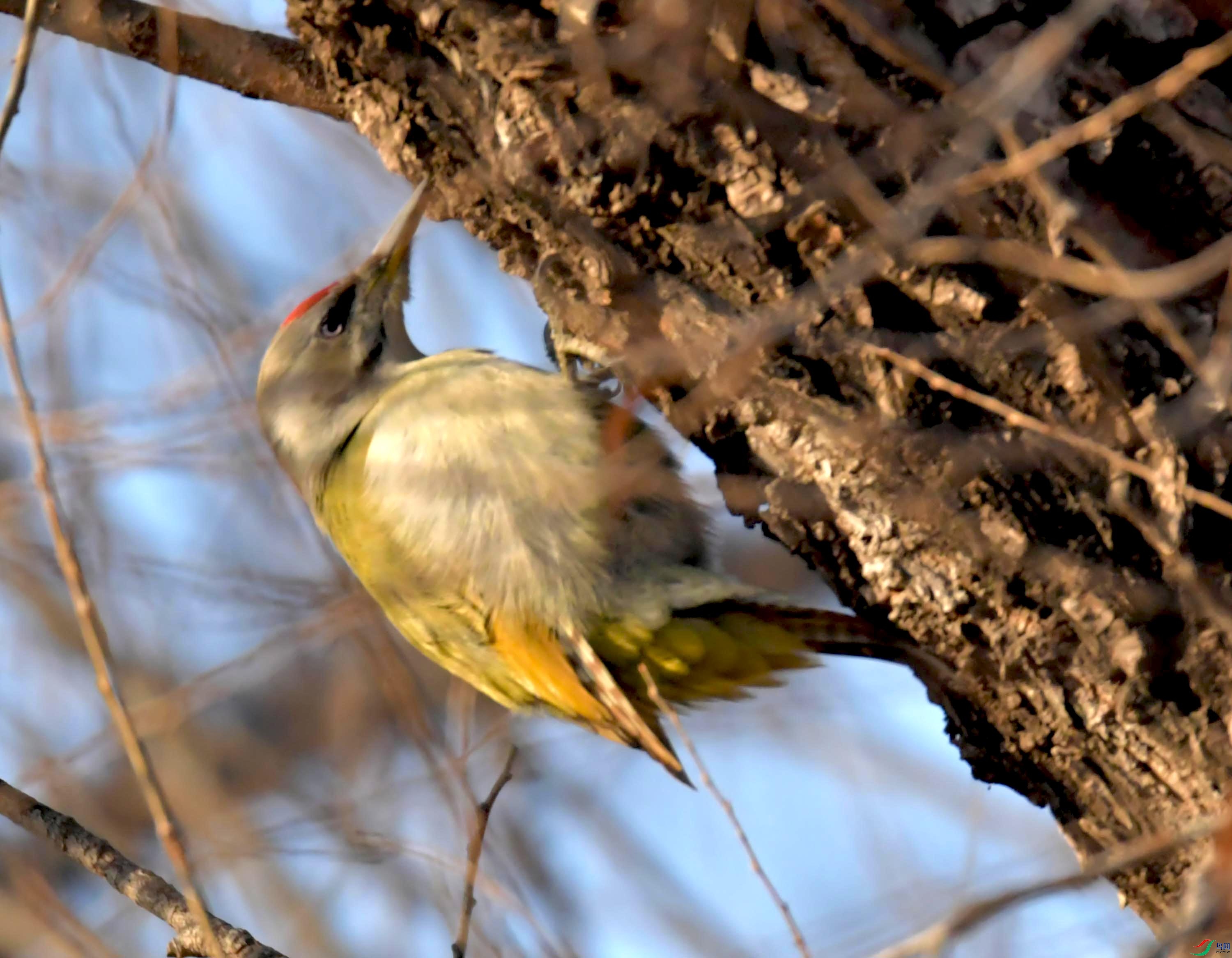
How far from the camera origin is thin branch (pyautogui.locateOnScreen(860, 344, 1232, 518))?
6.50ft

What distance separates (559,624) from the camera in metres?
2.98

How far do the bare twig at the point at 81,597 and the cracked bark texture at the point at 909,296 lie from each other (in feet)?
2.03

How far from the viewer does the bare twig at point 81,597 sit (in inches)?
68.9

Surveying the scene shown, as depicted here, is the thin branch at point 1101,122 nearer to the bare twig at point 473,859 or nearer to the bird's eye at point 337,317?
the bare twig at point 473,859

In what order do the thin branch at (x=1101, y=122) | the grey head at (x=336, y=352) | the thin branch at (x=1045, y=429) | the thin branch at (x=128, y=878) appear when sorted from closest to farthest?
the thin branch at (x=1101, y=122)
the thin branch at (x=1045, y=429)
the thin branch at (x=128, y=878)
the grey head at (x=336, y=352)

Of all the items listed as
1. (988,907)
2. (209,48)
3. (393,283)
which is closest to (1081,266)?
(988,907)

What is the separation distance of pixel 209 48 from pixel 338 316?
3.12 feet

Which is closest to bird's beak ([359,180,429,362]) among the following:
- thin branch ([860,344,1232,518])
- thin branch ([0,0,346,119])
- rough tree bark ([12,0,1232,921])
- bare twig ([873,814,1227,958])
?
thin branch ([0,0,346,119])

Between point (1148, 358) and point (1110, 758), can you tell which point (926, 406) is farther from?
point (1110, 758)

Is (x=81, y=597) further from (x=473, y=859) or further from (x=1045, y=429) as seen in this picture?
(x=1045, y=429)

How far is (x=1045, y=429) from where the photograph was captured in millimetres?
1996

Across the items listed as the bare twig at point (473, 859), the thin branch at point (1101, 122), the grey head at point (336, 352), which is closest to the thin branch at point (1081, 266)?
the thin branch at point (1101, 122)

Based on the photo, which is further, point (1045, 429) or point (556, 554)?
point (556, 554)

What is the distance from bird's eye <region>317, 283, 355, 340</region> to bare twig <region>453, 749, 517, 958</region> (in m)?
1.51
